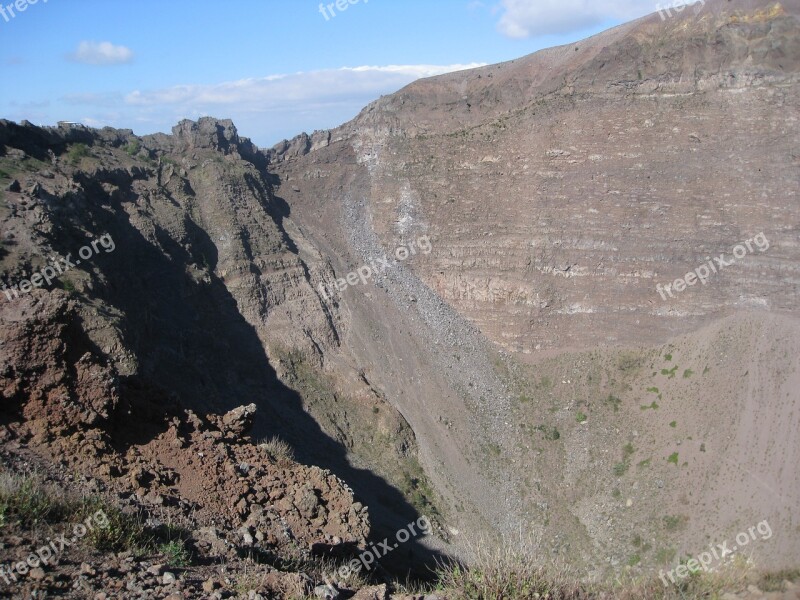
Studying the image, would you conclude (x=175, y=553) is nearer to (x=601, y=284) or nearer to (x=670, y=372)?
(x=670, y=372)

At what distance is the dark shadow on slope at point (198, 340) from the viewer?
83.5ft

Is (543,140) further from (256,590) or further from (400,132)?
(256,590)

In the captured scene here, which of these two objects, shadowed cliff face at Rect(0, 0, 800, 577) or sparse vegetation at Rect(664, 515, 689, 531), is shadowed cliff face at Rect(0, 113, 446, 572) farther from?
sparse vegetation at Rect(664, 515, 689, 531)

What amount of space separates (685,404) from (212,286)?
86.5ft

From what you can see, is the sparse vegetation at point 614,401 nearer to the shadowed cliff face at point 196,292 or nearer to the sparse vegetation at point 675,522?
the sparse vegetation at point 675,522

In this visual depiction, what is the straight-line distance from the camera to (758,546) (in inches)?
990

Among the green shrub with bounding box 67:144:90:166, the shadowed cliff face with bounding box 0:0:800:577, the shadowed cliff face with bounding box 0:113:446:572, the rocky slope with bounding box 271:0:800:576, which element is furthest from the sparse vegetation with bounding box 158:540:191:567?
the green shrub with bounding box 67:144:90:166

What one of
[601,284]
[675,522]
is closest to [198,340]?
[601,284]

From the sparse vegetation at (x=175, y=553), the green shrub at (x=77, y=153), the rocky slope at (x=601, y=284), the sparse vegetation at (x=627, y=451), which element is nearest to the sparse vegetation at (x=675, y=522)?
the rocky slope at (x=601, y=284)

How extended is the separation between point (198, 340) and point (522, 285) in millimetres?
19752

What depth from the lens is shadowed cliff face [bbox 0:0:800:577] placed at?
29625mm

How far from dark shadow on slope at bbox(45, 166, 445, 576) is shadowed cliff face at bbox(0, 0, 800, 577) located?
0.19 metres

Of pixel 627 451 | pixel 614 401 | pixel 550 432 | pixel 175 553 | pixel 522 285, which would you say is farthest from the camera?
pixel 522 285

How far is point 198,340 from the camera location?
3177 cm
